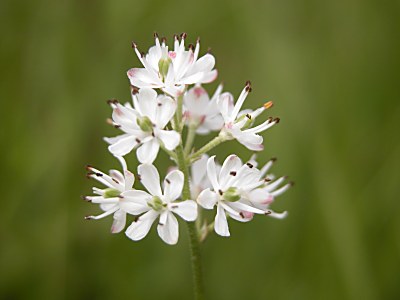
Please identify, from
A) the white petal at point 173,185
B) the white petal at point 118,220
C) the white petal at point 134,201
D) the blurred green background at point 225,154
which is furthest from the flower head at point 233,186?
the blurred green background at point 225,154

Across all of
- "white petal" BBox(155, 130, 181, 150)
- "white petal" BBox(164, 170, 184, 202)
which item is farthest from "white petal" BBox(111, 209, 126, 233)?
"white petal" BBox(155, 130, 181, 150)

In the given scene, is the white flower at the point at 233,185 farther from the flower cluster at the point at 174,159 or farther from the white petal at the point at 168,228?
the white petal at the point at 168,228

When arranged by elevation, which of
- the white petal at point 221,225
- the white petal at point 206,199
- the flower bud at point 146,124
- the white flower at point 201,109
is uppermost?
the white flower at point 201,109

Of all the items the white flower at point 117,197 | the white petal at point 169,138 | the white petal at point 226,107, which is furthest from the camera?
the white petal at point 226,107

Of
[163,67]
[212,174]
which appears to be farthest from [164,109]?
Result: [212,174]

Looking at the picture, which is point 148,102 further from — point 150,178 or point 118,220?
point 118,220
